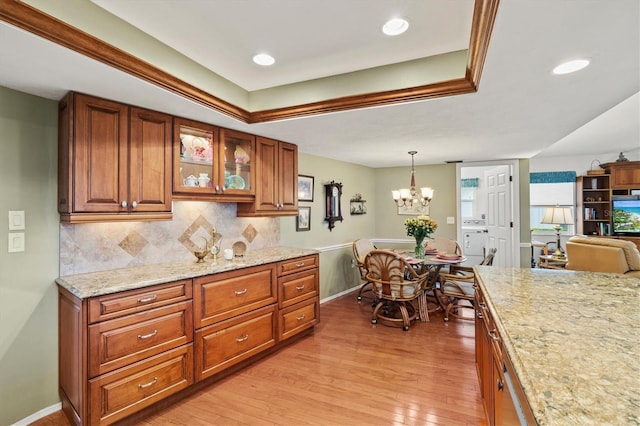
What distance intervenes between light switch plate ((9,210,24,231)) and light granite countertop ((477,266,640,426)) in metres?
2.78

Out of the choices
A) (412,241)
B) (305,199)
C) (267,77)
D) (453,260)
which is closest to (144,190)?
(267,77)

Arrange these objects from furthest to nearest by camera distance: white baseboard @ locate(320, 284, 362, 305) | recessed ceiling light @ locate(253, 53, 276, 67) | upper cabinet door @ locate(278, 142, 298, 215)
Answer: white baseboard @ locate(320, 284, 362, 305)
upper cabinet door @ locate(278, 142, 298, 215)
recessed ceiling light @ locate(253, 53, 276, 67)

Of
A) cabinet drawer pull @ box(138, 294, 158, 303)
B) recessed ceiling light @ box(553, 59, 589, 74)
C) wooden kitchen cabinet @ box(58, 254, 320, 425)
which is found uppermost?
recessed ceiling light @ box(553, 59, 589, 74)

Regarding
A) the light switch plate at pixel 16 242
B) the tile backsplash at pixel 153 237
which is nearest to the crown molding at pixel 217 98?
the tile backsplash at pixel 153 237

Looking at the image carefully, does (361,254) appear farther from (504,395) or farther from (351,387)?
(504,395)

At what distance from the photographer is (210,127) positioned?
9.31ft

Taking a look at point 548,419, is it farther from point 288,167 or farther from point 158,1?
point 288,167

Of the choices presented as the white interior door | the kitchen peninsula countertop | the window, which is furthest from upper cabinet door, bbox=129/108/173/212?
the window

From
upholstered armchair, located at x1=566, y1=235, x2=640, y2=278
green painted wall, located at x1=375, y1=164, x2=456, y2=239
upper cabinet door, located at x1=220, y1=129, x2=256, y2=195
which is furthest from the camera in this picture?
green painted wall, located at x1=375, y1=164, x2=456, y2=239

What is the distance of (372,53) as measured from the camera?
2205mm

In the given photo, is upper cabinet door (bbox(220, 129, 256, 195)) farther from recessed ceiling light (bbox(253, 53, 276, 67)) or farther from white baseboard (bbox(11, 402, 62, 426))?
white baseboard (bbox(11, 402, 62, 426))

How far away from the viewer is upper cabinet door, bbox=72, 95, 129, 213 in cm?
204

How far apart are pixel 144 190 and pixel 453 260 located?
136 inches

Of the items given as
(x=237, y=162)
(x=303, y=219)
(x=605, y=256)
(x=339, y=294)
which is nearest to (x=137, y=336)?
(x=237, y=162)
